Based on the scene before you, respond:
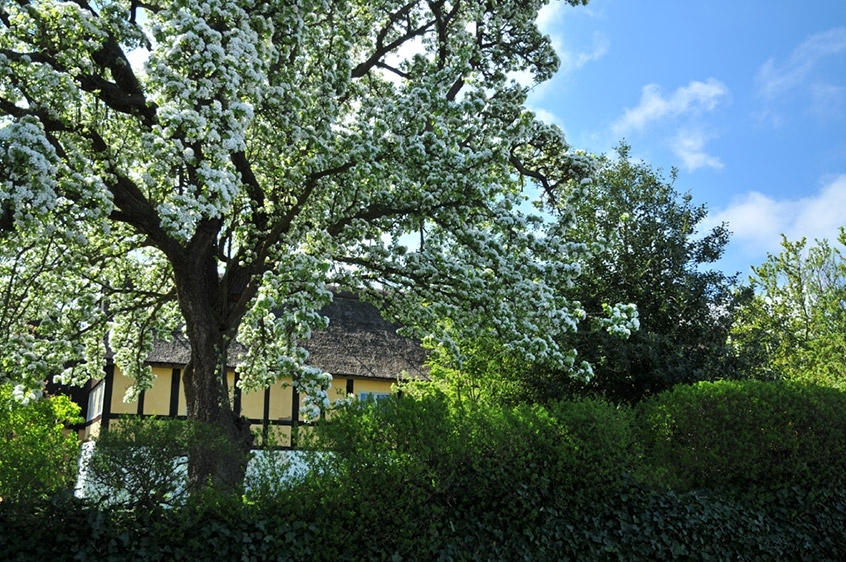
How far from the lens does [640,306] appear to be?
16.1 meters

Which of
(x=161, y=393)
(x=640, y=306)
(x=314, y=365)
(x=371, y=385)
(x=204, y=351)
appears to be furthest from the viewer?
(x=371, y=385)

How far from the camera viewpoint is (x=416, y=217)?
1098 cm

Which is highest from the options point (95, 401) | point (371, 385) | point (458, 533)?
point (371, 385)

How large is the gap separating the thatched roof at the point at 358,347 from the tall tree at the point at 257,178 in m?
10.7

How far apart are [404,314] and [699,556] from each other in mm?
5772

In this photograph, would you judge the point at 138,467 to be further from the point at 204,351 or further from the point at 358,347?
the point at 358,347

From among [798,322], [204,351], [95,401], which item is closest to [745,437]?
[204,351]

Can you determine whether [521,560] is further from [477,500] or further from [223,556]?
[223,556]

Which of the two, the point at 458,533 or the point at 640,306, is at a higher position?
the point at 640,306

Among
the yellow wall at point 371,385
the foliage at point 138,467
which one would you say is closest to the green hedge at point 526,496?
the foliage at point 138,467

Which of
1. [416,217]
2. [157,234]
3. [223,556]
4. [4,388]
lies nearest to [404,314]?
[416,217]

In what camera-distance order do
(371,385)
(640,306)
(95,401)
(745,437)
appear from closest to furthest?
(745,437) < (640,306) < (371,385) < (95,401)

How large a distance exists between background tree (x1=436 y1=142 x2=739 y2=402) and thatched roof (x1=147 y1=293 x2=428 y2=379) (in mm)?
7256

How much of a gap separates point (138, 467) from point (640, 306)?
39.5 ft
